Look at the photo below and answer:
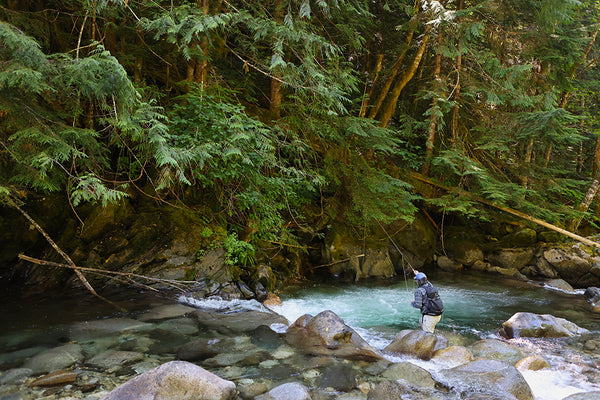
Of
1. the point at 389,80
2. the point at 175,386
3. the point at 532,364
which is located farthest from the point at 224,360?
the point at 389,80

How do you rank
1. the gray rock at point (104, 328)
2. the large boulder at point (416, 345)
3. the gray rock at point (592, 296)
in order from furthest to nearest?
1. the gray rock at point (592, 296)
2. the large boulder at point (416, 345)
3. the gray rock at point (104, 328)

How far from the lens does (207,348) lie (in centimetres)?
536

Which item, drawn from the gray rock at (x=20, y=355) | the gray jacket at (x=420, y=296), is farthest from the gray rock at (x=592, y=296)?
the gray rock at (x=20, y=355)

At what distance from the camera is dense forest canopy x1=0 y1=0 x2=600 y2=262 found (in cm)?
500

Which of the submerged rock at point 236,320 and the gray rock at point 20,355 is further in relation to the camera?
the submerged rock at point 236,320

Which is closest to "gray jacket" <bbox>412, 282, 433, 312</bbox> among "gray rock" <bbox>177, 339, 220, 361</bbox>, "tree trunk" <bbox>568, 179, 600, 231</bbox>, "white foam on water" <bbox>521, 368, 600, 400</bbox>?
"white foam on water" <bbox>521, 368, 600, 400</bbox>

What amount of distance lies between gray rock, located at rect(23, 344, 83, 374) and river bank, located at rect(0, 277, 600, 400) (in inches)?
0.5

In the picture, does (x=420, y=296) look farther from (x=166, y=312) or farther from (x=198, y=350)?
(x=166, y=312)

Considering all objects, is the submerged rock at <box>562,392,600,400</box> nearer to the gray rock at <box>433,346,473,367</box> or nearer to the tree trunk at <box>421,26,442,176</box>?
the gray rock at <box>433,346,473,367</box>

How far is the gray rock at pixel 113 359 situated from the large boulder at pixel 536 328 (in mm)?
7120

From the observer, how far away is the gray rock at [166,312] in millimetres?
6399

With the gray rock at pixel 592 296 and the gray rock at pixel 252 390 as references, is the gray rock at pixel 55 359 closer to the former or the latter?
the gray rock at pixel 252 390

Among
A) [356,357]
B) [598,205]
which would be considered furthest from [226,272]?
[598,205]

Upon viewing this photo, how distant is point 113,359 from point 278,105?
23.5 ft
